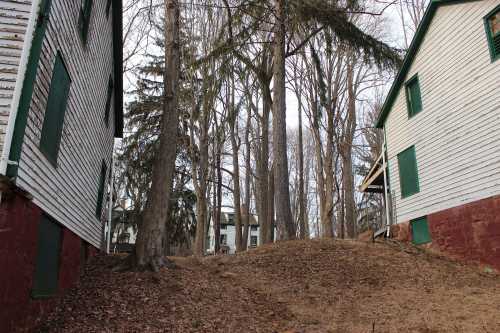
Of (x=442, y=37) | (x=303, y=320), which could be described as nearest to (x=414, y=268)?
(x=303, y=320)

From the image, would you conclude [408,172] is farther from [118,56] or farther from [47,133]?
[47,133]

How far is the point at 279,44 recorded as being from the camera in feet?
44.5

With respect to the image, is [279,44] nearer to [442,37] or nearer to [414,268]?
[442,37]

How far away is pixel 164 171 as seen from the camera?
8.53 m

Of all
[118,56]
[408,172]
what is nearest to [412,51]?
[408,172]

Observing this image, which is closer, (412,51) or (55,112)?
(55,112)

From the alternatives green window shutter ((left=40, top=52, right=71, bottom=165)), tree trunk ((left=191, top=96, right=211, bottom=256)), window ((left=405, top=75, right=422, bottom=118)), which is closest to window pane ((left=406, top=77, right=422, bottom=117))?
window ((left=405, top=75, right=422, bottom=118))

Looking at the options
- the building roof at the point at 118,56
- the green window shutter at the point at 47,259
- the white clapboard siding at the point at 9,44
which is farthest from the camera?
the building roof at the point at 118,56

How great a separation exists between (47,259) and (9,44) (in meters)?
3.22

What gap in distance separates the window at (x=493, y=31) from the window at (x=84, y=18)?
984 cm

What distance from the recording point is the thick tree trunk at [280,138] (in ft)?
41.1

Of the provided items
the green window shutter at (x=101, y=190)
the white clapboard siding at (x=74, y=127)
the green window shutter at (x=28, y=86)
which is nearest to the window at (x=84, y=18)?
→ the white clapboard siding at (x=74, y=127)

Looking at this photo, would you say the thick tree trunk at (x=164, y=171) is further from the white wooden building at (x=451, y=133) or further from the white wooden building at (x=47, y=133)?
the white wooden building at (x=451, y=133)

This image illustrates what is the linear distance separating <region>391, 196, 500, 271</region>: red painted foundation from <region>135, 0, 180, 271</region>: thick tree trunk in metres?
7.88
